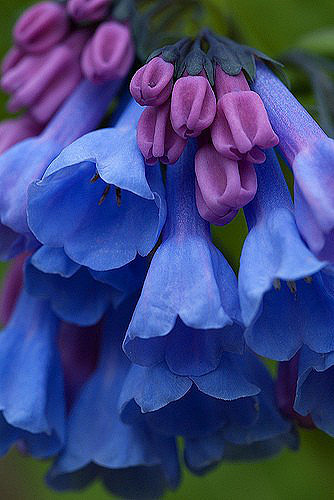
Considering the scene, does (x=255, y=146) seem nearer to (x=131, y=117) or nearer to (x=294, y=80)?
(x=131, y=117)

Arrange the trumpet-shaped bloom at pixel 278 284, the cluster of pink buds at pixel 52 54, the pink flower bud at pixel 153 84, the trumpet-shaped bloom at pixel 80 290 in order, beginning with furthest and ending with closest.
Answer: the cluster of pink buds at pixel 52 54 → the trumpet-shaped bloom at pixel 80 290 → the pink flower bud at pixel 153 84 → the trumpet-shaped bloom at pixel 278 284

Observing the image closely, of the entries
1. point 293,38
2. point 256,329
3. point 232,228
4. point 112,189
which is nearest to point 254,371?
point 256,329

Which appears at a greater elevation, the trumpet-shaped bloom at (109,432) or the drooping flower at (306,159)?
the drooping flower at (306,159)

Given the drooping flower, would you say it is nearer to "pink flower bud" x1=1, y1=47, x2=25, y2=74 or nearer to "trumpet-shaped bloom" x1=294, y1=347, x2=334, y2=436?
"trumpet-shaped bloom" x1=294, y1=347, x2=334, y2=436

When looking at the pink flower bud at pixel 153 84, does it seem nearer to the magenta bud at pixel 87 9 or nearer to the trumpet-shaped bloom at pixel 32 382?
the magenta bud at pixel 87 9

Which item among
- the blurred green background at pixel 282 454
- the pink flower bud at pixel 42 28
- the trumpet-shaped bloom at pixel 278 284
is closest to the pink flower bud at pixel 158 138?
the trumpet-shaped bloom at pixel 278 284

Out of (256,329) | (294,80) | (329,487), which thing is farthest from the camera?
(329,487)
